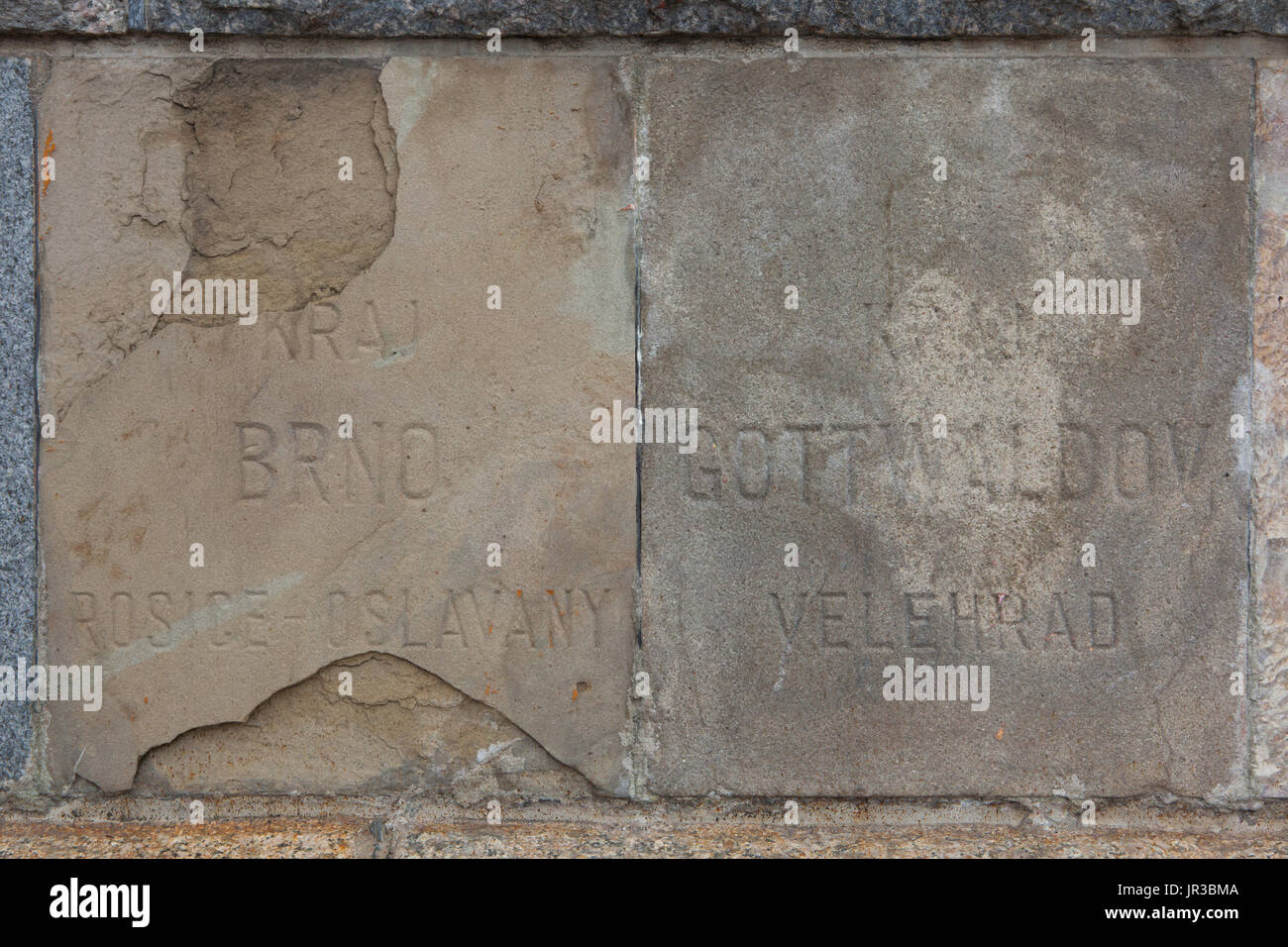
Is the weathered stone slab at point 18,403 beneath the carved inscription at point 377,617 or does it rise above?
above

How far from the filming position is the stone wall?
2145 millimetres

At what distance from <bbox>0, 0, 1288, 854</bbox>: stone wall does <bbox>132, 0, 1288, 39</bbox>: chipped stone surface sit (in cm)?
1

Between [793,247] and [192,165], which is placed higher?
[192,165]

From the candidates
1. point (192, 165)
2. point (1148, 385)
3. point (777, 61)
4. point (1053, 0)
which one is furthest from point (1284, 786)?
point (192, 165)

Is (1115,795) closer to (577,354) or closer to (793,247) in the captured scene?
(793,247)

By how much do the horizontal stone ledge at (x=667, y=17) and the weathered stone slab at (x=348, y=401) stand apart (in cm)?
10

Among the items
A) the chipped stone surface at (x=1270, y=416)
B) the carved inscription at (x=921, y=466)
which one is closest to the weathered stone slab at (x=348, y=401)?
the carved inscription at (x=921, y=466)

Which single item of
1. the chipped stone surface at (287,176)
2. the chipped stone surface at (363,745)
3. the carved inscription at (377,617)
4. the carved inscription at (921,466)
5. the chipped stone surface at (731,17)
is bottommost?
the chipped stone surface at (363,745)

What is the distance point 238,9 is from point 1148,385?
7.61 feet

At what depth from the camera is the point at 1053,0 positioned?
6.93 ft

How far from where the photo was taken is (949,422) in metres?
2.16

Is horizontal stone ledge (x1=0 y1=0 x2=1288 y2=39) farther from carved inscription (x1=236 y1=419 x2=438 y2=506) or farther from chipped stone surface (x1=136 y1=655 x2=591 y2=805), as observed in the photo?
chipped stone surface (x1=136 y1=655 x2=591 y2=805)

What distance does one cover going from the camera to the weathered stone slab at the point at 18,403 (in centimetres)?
215

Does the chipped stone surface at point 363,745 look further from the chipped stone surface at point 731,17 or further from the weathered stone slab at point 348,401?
the chipped stone surface at point 731,17
